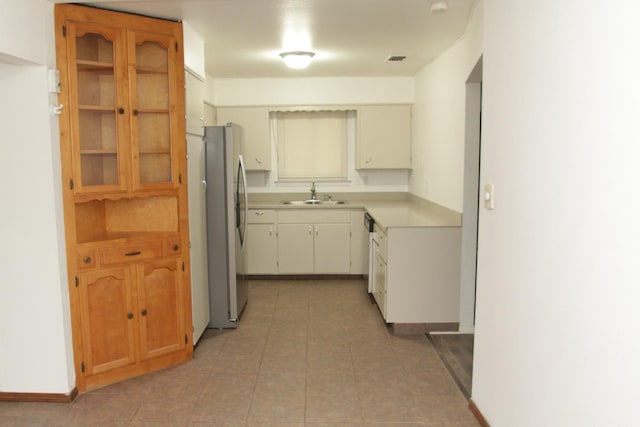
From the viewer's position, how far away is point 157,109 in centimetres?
339

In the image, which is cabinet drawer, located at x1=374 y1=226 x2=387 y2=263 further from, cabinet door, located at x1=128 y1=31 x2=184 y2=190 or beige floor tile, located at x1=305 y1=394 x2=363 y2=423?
cabinet door, located at x1=128 y1=31 x2=184 y2=190

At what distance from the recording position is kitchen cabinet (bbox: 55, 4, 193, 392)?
304 cm

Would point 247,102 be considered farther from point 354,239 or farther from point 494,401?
point 494,401

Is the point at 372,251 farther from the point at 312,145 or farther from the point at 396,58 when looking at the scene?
the point at 312,145

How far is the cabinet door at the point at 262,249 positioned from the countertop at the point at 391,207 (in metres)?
0.26

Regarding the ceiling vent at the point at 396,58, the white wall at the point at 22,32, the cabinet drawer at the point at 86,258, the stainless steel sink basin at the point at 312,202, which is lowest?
the cabinet drawer at the point at 86,258

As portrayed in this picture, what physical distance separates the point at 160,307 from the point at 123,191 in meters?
0.82

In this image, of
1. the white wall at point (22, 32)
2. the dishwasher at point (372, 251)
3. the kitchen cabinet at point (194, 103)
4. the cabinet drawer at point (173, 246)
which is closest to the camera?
the white wall at point (22, 32)

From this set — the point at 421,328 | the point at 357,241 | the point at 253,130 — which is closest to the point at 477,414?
the point at 421,328

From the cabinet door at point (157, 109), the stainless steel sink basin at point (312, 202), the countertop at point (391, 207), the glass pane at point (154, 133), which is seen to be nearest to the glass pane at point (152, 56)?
the cabinet door at point (157, 109)

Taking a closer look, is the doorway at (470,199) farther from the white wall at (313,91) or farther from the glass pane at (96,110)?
the glass pane at (96,110)

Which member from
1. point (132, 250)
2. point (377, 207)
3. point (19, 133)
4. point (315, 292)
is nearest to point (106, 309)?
point (132, 250)

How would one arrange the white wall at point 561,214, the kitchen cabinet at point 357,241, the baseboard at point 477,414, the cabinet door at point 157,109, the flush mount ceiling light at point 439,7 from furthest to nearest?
1. the kitchen cabinet at point 357,241
2. the cabinet door at point 157,109
3. the flush mount ceiling light at point 439,7
4. the baseboard at point 477,414
5. the white wall at point 561,214

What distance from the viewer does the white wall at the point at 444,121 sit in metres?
3.90
